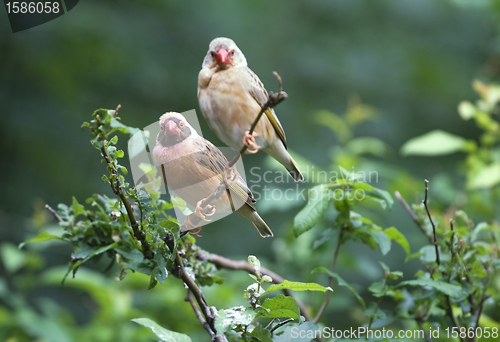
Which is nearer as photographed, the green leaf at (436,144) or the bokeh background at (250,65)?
the green leaf at (436,144)

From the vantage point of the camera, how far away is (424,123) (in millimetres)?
7152

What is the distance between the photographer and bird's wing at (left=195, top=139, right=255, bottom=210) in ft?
4.89

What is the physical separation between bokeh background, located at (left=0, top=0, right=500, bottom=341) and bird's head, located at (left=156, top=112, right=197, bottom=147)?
149 inches

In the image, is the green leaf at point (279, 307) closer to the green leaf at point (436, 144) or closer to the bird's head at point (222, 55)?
the bird's head at point (222, 55)

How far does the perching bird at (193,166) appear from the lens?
148cm

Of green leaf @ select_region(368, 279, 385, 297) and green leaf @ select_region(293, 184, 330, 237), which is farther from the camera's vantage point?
green leaf @ select_region(368, 279, 385, 297)

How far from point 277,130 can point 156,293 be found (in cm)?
247

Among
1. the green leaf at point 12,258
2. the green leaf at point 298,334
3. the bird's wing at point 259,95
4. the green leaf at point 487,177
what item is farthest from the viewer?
→ the green leaf at point 12,258

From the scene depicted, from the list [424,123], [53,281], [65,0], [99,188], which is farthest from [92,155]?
[424,123]

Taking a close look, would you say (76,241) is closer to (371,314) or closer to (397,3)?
(371,314)

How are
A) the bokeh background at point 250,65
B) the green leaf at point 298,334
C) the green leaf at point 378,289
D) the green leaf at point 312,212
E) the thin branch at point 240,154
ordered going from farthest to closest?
1. the bokeh background at point 250,65
2. the green leaf at point 378,289
3. the green leaf at point 312,212
4. the green leaf at point 298,334
5. the thin branch at point 240,154

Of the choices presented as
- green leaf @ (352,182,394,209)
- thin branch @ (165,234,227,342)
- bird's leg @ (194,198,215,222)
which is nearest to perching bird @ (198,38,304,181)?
bird's leg @ (194,198,215,222)

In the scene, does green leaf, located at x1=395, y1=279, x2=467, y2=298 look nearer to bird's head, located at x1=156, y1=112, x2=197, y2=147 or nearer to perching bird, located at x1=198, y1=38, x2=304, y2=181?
perching bird, located at x1=198, y1=38, x2=304, y2=181

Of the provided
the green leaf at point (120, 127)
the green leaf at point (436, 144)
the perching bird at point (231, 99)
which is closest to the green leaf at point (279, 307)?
the perching bird at point (231, 99)
